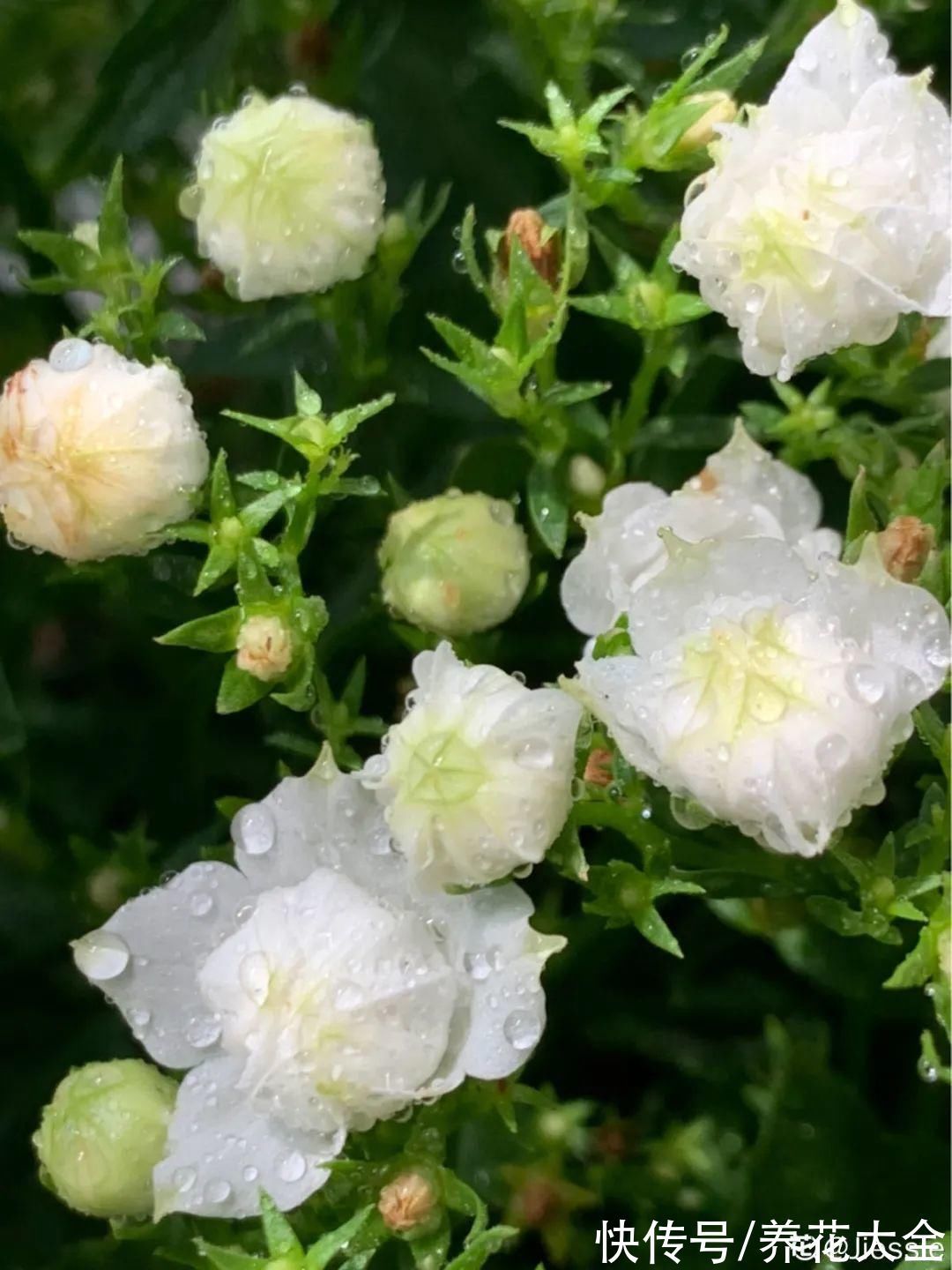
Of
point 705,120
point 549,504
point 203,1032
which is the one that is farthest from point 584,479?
point 203,1032

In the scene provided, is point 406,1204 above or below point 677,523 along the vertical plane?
below

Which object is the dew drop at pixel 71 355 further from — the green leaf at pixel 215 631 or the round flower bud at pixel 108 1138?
the round flower bud at pixel 108 1138

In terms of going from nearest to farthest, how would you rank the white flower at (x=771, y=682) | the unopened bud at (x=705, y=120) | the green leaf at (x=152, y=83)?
the white flower at (x=771, y=682)
the unopened bud at (x=705, y=120)
the green leaf at (x=152, y=83)

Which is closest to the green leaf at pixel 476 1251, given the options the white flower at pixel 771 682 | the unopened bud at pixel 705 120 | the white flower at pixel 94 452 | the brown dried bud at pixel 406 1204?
the brown dried bud at pixel 406 1204

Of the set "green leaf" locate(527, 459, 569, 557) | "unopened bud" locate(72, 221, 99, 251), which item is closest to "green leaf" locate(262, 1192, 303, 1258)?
"green leaf" locate(527, 459, 569, 557)

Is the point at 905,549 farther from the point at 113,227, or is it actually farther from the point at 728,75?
the point at 113,227

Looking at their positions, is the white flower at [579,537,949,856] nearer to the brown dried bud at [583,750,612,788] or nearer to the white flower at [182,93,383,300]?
the brown dried bud at [583,750,612,788]

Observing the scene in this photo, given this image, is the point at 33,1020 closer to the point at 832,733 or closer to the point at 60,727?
the point at 60,727
